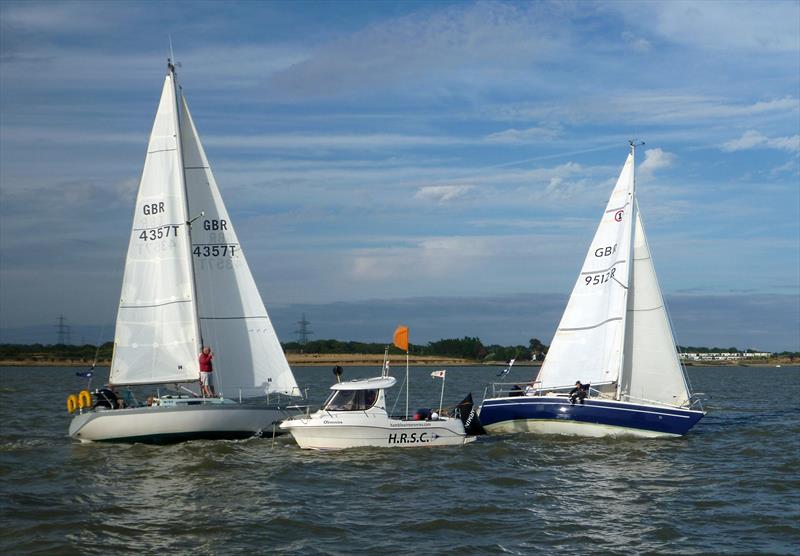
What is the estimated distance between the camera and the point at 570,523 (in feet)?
59.0

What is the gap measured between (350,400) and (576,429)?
8355mm

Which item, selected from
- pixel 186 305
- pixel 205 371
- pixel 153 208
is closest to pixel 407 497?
pixel 205 371

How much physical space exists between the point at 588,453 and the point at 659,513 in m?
8.04

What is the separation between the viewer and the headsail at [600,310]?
104 feet

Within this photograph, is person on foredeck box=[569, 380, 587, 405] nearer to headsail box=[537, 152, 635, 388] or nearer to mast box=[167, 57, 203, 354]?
headsail box=[537, 152, 635, 388]

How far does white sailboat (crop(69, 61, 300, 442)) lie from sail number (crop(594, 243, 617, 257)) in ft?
39.4

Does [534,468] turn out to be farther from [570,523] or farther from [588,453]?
[570,523]

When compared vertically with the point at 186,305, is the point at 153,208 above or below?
above

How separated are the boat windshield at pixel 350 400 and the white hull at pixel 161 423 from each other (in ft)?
10.0

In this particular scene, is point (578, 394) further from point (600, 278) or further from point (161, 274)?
point (161, 274)

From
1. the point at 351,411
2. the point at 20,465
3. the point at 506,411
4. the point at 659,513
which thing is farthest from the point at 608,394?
the point at 20,465

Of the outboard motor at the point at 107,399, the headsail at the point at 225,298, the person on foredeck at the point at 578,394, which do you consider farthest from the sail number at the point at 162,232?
the person on foredeck at the point at 578,394

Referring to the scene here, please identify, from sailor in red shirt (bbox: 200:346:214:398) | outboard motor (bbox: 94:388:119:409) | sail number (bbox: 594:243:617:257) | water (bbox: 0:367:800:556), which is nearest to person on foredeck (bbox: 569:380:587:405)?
water (bbox: 0:367:800:556)

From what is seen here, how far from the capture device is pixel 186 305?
28.4 meters
